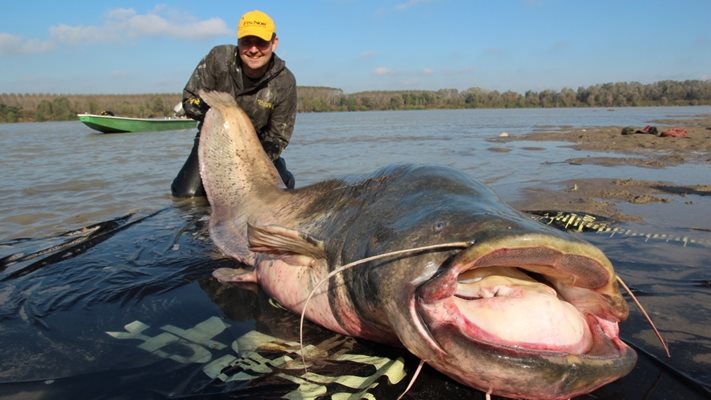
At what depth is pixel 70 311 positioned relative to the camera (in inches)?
98.0

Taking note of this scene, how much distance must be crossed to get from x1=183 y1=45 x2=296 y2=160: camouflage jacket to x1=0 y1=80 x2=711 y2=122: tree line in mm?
45039

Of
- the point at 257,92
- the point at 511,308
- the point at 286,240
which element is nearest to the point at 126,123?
the point at 257,92

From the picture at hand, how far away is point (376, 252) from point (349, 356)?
50cm

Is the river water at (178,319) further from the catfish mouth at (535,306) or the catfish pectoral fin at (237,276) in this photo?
the catfish mouth at (535,306)

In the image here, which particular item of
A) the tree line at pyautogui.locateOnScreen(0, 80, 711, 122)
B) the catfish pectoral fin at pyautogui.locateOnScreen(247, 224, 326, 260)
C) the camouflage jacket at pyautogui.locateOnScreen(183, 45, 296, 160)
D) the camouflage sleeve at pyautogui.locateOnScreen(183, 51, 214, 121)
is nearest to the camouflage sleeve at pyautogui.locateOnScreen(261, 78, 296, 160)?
the camouflage jacket at pyautogui.locateOnScreen(183, 45, 296, 160)

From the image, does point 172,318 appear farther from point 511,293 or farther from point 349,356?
point 511,293

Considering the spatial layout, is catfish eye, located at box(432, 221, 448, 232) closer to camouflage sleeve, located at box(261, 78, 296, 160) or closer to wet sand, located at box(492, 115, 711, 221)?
wet sand, located at box(492, 115, 711, 221)

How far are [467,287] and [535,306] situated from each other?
0.67ft

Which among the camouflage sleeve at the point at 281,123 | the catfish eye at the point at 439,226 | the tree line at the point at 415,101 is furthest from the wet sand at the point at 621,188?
the tree line at the point at 415,101

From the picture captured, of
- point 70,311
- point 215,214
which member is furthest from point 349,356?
point 215,214

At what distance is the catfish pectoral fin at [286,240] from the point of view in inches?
83.9

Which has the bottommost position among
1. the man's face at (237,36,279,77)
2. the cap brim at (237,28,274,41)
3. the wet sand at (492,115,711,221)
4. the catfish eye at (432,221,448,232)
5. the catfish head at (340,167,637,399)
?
the wet sand at (492,115,711,221)

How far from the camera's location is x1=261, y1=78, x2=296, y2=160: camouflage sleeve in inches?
208

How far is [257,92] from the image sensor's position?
5.15 meters
